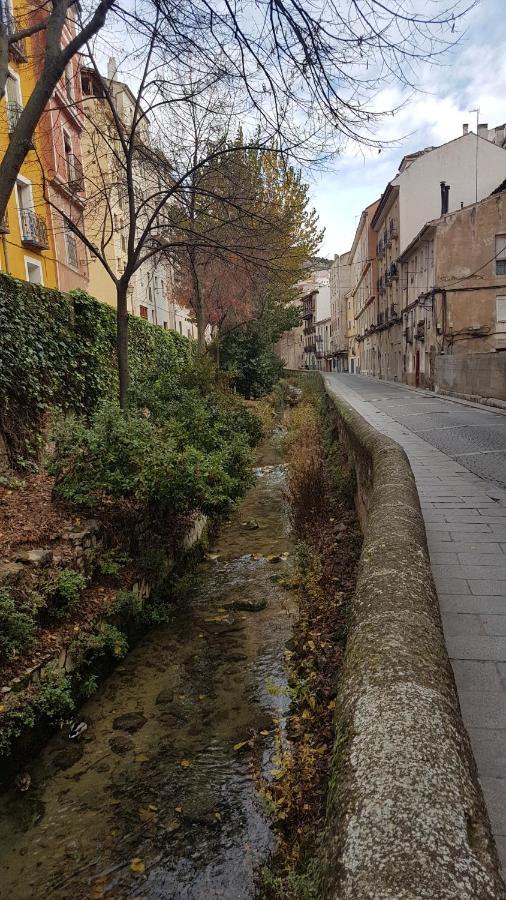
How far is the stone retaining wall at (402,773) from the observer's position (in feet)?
3.77

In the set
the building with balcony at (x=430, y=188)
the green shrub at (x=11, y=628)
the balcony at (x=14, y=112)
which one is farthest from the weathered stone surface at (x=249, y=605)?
the building with balcony at (x=430, y=188)

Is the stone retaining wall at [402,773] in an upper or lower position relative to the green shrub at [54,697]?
upper

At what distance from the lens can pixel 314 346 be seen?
8994 centimetres

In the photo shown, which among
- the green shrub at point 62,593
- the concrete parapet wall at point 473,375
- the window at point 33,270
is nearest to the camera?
the green shrub at point 62,593

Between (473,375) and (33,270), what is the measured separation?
49.1 ft

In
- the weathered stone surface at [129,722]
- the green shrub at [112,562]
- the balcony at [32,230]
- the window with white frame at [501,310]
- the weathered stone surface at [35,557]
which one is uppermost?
the balcony at [32,230]

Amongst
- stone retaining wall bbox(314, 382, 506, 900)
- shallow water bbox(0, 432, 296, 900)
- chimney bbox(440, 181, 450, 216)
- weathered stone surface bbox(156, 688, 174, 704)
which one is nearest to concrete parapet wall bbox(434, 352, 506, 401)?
chimney bbox(440, 181, 450, 216)

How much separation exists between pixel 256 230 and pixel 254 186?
7.29ft

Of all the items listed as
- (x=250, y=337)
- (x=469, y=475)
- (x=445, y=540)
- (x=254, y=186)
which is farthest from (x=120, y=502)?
(x=250, y=337)

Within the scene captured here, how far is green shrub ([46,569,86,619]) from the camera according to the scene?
191 inches

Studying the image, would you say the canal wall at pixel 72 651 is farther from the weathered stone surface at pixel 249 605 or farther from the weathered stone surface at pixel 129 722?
the weathered stone surface at pixel 249 605

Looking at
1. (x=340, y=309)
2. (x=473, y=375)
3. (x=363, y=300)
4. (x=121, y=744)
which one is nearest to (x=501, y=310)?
(x=473, y=375)

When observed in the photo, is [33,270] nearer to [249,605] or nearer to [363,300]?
[249,605]

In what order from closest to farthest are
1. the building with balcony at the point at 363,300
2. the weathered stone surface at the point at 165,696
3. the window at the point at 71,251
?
the weathered stone surface at the point at 165,696 → the window at the point at 71,251 → the building with balcony at the point at 363,300
